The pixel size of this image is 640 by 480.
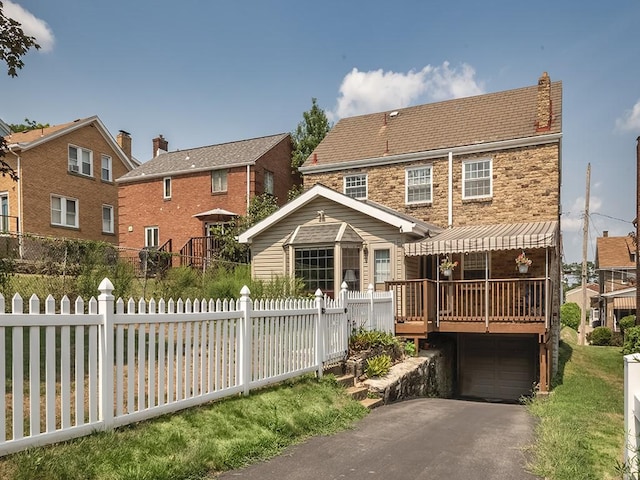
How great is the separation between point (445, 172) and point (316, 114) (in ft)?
60.1

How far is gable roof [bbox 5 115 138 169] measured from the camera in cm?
2472

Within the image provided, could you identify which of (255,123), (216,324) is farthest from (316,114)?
(216,324)

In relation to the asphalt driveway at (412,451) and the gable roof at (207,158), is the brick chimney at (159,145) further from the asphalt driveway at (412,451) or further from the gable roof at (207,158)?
the asphalt driveway at (412,451)

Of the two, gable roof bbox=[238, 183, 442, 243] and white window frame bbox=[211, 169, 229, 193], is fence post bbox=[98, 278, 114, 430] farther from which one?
white window frame bbox=[211, 169, 229, 193]

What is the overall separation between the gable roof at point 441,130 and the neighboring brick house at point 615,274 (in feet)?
78.4

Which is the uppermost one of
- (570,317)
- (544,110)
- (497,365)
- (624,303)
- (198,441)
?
(544,110)

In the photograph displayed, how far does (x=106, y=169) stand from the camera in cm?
3011

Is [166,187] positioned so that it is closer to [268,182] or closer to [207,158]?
[207,158]

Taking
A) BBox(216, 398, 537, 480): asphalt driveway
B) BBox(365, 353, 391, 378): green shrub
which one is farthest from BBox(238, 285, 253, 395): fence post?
BBox(365, 353, 391, 378): green shrub

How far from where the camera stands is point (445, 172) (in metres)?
18.1

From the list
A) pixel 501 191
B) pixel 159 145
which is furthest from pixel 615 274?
pixel 159 145

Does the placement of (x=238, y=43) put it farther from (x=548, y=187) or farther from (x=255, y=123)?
(x=255, y=123)

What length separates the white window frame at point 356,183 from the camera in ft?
64.6

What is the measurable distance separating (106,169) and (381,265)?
21550mm
